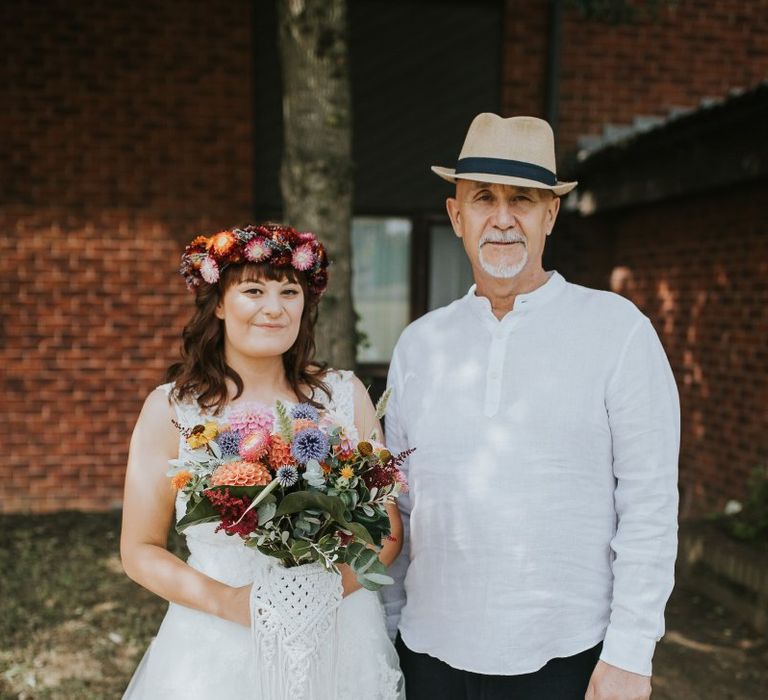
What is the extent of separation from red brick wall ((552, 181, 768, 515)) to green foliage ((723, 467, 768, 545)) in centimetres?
29

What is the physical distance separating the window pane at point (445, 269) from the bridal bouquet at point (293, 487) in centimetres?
502

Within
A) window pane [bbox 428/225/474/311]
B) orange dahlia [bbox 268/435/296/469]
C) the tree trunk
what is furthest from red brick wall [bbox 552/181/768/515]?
orange dahlia [bbox 268/435/296/469]

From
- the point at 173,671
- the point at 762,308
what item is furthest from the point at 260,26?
the point at 173,671

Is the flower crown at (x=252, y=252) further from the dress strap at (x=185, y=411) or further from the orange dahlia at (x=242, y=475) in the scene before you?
the orange dahlia at (x=242, y=475)

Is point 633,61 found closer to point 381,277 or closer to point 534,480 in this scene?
point 381,277

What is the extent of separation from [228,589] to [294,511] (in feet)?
1.72

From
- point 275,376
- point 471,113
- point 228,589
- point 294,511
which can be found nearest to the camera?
point 294,511

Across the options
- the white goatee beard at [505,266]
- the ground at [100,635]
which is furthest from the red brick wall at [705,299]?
the white goatee beard at [505,266]

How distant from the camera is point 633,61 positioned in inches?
264

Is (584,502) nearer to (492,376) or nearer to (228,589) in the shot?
(492,376)

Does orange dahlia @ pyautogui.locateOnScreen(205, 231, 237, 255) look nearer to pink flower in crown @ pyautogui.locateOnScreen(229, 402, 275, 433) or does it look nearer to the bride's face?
the bride's face

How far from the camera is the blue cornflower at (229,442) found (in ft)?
6.02

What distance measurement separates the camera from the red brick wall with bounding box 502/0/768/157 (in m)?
6.54

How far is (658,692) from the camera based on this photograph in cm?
393
